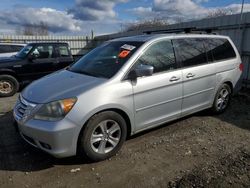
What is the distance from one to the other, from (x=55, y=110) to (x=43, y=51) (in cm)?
638

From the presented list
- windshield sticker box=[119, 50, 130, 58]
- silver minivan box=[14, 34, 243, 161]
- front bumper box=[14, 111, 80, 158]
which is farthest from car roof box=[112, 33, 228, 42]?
front bumper box=[14, 111, 80, 158]

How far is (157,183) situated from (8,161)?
218cm

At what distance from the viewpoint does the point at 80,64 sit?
15.4 feet

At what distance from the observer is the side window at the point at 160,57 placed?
4.15 metres

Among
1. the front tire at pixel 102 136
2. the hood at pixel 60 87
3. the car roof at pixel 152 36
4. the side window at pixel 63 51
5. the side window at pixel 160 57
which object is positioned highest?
the car roof at pixel 152 36

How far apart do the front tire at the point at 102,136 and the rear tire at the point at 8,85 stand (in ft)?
19.2

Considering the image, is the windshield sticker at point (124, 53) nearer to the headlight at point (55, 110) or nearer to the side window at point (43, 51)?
the headlight at point (55, 110)

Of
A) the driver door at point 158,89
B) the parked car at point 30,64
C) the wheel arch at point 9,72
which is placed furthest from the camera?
the parked car at point 30,64

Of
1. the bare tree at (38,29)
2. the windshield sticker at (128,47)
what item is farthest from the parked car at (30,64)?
the bare tree at (38,29)

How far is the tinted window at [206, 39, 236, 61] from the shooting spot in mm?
5250

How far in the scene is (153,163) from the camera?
3.65m

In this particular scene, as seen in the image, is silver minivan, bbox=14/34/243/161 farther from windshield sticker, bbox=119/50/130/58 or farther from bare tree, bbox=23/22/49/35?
bare tree, bbox=23/22/49/35

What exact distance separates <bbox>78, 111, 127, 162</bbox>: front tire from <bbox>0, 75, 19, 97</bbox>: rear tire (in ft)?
19.2

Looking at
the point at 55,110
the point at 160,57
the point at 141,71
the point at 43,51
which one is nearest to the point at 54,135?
the point at 55,110
